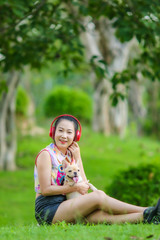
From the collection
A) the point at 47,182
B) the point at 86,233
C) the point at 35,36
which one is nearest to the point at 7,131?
the point at 35,36

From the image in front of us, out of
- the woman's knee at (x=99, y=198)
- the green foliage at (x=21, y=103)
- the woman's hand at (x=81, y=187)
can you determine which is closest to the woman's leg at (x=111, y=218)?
the woman's knee at (x=99, y=198)

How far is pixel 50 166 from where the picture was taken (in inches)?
148

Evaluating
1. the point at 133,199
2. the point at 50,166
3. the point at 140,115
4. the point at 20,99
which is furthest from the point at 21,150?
the point at 140,115

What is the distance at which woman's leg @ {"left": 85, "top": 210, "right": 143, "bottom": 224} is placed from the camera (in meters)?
3.55

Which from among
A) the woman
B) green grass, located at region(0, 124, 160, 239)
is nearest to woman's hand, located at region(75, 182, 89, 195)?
the woman

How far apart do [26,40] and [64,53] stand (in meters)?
0.81

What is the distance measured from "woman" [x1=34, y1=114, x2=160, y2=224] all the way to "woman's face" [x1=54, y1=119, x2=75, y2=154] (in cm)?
1

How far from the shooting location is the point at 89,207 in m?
3.61

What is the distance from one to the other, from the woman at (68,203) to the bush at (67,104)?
17221mm

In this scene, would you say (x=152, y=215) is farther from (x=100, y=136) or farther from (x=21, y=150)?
(x=100, y=136)

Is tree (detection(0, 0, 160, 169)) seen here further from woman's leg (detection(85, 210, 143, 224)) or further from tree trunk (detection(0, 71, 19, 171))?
tree trunk (detection(0, 71, 19, 171))

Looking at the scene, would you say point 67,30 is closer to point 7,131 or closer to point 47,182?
point 47,182

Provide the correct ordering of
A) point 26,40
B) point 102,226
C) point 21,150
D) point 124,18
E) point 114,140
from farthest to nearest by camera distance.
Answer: point 114,140, point 21,150, point 26,40, point 124,18, point 102,226

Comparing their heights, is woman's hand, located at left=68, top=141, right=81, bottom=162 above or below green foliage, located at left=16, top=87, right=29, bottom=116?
below
